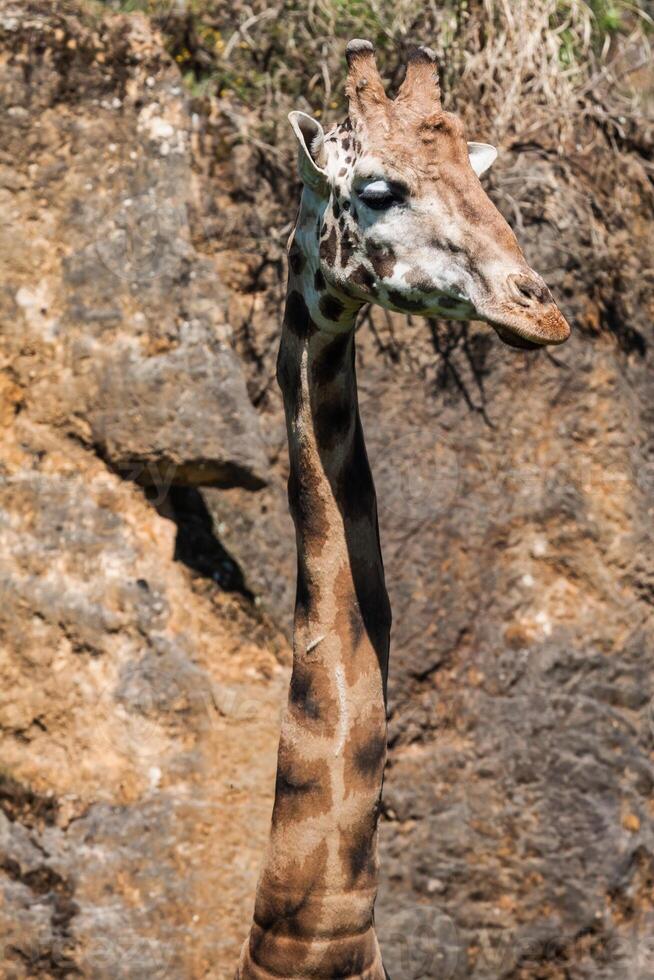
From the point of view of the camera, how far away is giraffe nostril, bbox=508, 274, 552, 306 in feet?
7.09

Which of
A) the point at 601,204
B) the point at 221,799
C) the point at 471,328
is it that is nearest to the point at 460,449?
the point at 471,328

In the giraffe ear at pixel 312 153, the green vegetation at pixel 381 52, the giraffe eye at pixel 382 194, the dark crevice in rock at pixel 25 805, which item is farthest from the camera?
the green vegetation at pixel 381 52

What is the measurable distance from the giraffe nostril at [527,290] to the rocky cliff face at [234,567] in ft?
5.56

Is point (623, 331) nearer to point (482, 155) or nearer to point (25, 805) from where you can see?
point (482, 155)

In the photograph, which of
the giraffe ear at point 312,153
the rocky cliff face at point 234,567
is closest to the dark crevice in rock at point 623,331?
the rocky cliff face at point 234,567

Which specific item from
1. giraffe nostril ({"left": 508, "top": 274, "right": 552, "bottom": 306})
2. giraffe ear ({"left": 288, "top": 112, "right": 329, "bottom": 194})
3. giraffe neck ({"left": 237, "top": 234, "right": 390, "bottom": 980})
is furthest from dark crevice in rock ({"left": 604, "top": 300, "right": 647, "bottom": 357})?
giraffe nostril ({"left": 508, "top": 274, "right": 552, "bottom": 306})

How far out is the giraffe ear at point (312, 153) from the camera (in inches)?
97.4

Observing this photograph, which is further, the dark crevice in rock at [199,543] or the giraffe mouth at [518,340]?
the dark crevice in rock at [199,543]

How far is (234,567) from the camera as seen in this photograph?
3906 millimetres

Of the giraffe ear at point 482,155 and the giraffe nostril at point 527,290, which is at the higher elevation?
the giraffe nostril at point 527,290

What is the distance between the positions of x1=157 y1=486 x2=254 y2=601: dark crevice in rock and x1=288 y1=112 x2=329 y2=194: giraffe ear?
1.49 metres

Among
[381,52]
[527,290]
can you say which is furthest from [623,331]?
[527,290]

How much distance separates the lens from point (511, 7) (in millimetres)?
4133

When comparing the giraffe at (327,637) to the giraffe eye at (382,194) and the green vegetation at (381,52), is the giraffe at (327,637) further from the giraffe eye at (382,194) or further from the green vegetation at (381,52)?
the green vegetation at (381,52)
